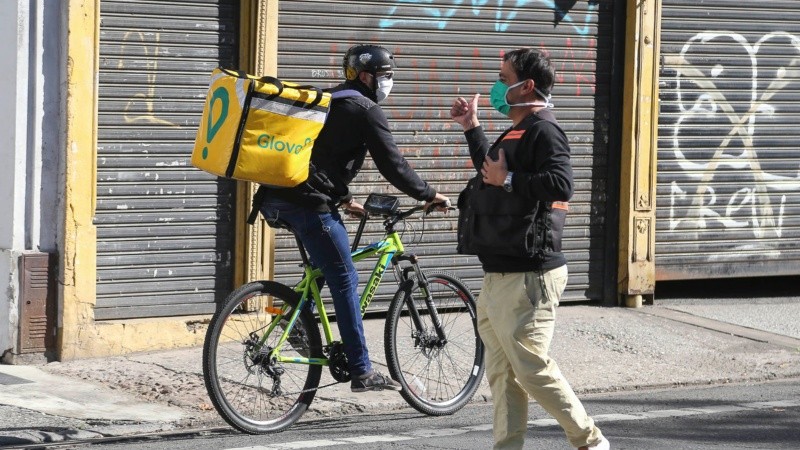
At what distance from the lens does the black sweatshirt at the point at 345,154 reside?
690 cm

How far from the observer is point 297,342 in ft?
23.2

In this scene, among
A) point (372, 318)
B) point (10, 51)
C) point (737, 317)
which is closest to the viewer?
point (10, 51)

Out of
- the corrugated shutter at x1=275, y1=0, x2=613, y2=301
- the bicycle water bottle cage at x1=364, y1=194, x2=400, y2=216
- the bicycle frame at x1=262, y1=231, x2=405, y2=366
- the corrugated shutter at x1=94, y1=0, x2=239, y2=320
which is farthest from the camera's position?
the corrugated shutter at x1=275, y1=0, x2=613, y2=301

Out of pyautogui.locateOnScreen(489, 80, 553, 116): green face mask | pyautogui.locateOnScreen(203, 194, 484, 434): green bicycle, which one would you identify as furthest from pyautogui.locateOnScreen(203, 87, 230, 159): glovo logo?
pyautogui.locateOnScreen(489, 80, 553, 116): green face mask

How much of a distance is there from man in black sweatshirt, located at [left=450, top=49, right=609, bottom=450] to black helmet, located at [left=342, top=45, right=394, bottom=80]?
1232 mm

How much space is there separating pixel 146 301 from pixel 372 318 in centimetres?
189

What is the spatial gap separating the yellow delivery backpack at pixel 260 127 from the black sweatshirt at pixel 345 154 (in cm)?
18

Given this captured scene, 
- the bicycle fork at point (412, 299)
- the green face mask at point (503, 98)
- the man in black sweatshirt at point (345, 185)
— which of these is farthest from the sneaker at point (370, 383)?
the green face mask at point (503, 98)

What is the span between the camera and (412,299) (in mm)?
7469

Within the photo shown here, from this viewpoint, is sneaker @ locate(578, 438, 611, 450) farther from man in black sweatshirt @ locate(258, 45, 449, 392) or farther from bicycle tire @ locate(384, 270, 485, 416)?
bicycle tire @ locate(384, 270, 485, 416)

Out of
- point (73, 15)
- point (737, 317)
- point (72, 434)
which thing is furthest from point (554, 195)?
point (737, 317)

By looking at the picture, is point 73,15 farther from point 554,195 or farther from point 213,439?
point 554,195

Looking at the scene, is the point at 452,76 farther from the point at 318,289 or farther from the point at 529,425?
the point at 529,425

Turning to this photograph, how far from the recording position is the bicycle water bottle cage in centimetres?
723
